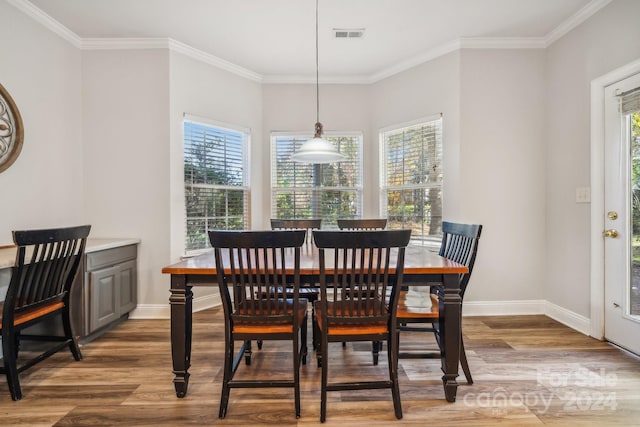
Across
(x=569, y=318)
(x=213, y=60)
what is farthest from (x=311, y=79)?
(x=569, y=318)

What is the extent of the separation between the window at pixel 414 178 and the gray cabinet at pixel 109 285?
287cm

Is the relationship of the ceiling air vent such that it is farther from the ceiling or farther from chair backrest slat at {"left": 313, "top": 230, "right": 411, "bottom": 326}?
chair backrest slat at {"left": 313, "top": 230, "right": 411, "bottom": 326}

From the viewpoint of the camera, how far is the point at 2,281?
2297 mm

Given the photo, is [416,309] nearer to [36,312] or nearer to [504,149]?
[504,149]

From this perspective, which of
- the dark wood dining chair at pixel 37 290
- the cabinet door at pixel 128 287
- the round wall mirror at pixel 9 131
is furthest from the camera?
the cabinet door at pixel 128 287

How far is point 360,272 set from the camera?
168cm

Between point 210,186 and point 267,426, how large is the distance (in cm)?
264

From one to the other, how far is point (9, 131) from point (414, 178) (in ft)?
12.4

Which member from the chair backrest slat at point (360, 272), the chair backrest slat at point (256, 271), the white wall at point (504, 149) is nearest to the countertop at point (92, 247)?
the chair backrest slat at point (256, 271)

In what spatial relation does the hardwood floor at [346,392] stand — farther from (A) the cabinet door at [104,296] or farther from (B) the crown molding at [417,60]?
(B) the crown molding at [417,60]

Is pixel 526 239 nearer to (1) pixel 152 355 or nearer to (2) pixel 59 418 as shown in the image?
(1) pixel 152 355

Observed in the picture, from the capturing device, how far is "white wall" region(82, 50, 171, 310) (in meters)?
3.30

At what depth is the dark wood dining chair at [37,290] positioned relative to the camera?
1.87 m

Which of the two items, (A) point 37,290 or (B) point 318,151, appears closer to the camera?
(A) point 37,290
